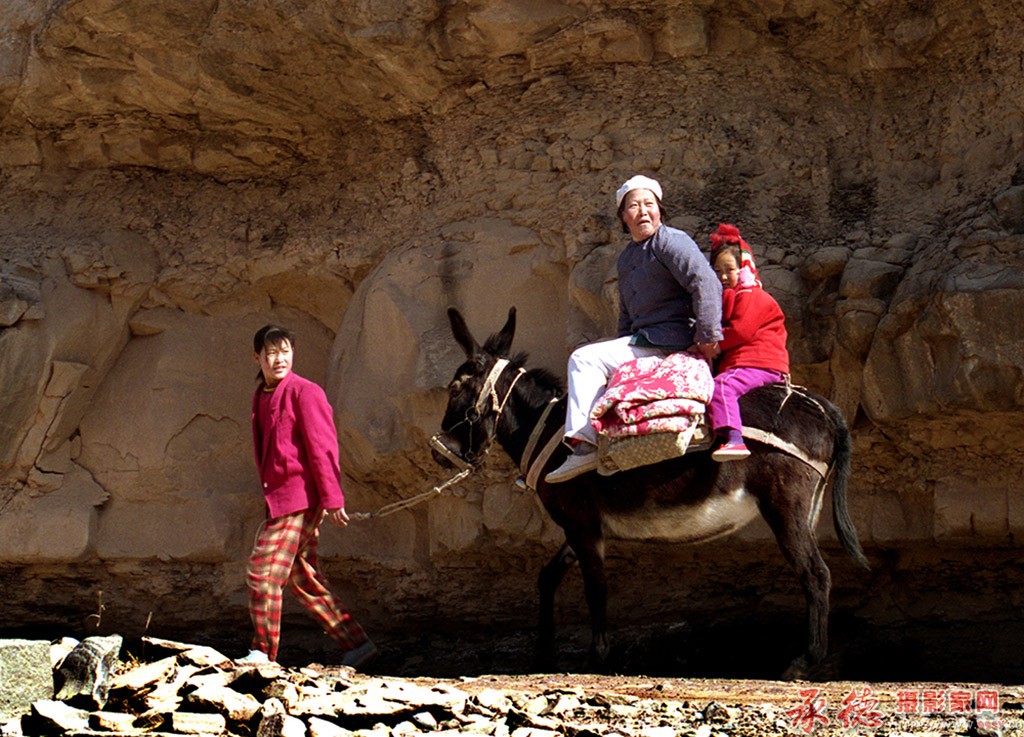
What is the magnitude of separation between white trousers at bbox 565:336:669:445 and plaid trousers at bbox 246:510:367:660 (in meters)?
1.27

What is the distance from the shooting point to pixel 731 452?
5297mm

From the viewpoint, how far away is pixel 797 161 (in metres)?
6.98

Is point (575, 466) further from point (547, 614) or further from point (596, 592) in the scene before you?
point (547, 614)

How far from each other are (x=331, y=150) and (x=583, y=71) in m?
1.76

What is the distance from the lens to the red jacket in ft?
18.5

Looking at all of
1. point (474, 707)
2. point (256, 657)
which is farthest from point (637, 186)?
point (256, 657)

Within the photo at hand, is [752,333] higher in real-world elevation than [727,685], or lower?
higher

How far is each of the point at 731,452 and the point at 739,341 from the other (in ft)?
2.00

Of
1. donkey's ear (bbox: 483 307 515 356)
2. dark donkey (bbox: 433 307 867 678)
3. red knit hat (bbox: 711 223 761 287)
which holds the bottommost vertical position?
dark donkey (bbox: 433 307 867 678)

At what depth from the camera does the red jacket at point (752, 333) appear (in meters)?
5.63

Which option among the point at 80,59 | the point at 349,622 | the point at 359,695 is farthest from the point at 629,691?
the point at 80,59

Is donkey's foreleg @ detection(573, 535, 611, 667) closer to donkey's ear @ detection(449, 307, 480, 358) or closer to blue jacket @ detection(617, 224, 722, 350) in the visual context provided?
blue jacket @ detection(617, 224, 722, 350)

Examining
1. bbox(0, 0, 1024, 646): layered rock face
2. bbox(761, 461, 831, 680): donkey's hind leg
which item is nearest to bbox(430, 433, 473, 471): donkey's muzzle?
bbox(0, 0, 1024, 646): layered rock face

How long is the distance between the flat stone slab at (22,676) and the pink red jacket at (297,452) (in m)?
1.25
